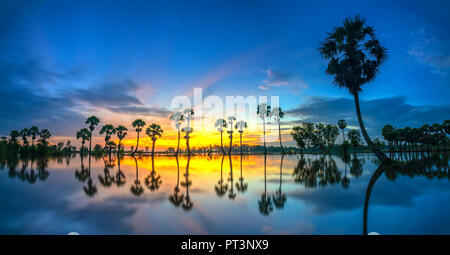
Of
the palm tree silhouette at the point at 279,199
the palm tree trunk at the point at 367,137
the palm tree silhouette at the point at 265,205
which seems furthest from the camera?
the palm tree trunk at the point at 367,137

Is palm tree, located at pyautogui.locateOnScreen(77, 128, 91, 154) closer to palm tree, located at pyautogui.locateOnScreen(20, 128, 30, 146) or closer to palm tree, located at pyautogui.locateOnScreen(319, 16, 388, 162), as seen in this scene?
palm tree, located at pyautogui.locateOnScreen(20, 128, 30, 146)

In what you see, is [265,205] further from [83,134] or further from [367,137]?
[83,134]

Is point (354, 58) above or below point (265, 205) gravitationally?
above

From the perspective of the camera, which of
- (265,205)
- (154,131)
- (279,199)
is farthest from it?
(154,131)

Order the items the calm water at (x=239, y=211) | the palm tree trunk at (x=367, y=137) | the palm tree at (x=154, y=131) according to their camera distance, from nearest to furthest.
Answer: the calm water at (x=239, y=211) < the palm tree trunk at (x=367, y=137) < the palm tree at (x=154, y=131)

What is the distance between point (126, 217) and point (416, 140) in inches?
3616

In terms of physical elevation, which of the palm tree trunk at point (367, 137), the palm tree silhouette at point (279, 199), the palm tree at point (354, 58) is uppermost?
the palm tree at point (354, 58)

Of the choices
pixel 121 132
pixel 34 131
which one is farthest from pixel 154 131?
pixel 34 131

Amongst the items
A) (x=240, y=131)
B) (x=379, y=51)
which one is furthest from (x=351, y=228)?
(x=240, y=131)

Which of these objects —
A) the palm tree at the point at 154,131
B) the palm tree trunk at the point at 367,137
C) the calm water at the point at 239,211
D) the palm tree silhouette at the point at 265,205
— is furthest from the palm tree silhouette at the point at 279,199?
the palm tree at the point at 154,131

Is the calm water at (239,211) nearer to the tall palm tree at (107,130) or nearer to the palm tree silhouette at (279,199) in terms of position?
the palm tree silhouette at (279,199)

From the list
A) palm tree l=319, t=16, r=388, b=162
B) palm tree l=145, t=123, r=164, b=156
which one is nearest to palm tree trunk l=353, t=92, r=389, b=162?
palm tree l=319, t=16, r=388, b=162
